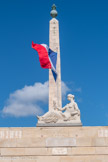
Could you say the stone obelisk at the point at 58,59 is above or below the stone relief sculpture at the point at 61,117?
above

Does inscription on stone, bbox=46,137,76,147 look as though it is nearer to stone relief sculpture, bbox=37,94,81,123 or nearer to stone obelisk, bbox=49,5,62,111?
stone relief sculpture, bbox=37,94,81,123

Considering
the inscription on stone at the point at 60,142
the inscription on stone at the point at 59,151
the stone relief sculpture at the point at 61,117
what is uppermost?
the stone relief sculpture at the point at 61,117

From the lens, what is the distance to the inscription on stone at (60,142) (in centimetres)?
2364

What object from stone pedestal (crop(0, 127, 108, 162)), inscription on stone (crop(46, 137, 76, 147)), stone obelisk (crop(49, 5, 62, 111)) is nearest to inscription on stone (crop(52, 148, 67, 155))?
stone pedestal (crop(0, 127, 108, 162))

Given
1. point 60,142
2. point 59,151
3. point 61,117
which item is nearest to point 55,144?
point 60,142

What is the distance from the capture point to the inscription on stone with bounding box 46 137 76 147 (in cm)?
2364

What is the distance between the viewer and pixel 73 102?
82.4 ft

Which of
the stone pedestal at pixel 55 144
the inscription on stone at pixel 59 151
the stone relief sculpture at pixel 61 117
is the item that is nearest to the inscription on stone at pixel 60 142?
the stone pedestal at pixel 55 144

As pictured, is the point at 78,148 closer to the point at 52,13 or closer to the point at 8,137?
the point at 8,137

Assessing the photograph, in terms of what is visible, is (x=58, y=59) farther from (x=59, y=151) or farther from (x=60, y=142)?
(x=59, y=151)

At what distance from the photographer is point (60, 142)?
2373 cm

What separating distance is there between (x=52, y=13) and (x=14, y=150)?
753 inches

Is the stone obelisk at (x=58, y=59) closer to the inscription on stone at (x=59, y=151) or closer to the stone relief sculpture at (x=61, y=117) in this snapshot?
the stone relief sculpture at (x=61, y=117)

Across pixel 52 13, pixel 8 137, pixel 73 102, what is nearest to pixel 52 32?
pixel 52 13
